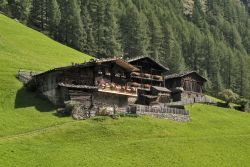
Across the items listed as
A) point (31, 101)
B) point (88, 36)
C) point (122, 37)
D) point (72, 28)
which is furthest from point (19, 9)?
point (31, 101)

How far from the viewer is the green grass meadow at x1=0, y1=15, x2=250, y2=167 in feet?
193

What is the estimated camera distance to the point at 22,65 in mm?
96375

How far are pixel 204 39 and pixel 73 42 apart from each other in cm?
5277

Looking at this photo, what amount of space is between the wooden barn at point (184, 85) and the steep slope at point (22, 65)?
21821 mm

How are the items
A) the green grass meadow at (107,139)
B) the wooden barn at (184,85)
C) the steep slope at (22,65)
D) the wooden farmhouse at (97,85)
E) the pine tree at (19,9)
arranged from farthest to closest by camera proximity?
the pine tree at (19,9)
the wooden barn at (184,85)
the wooden farmhouse at (97,85)
the steep slope at (22,65)
the green grass meadow at (107,139)

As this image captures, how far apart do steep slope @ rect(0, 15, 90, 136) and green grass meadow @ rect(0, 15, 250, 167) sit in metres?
0.14

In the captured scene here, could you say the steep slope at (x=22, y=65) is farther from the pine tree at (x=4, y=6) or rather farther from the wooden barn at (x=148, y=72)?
the wooden barn at (x=148, y=72)

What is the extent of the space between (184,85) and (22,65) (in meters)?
37.6

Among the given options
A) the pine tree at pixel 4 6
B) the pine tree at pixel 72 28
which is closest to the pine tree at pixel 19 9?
the pine tree at pixel 4 6

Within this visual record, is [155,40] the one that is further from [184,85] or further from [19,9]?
[184,85]

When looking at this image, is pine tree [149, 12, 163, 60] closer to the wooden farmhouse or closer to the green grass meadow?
the wooden farmhouse

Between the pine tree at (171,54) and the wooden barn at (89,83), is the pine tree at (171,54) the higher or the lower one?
the higher one

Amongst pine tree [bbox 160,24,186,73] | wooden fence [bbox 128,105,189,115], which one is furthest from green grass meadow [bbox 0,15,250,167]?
pine tree [bbox 160,24,186,73]

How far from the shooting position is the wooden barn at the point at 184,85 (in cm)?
11425
